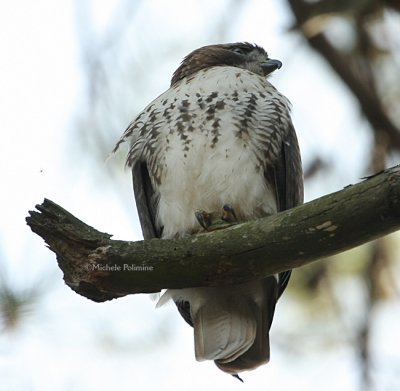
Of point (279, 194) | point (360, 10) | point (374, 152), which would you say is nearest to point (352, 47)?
point (360, 10)

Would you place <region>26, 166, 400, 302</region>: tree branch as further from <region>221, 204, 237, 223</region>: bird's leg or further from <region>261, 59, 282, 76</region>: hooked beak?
<region>261, 59, 282, 76</region>: hooked beak

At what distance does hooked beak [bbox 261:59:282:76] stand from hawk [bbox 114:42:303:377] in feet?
2.36

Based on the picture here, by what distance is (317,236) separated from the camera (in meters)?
3.47

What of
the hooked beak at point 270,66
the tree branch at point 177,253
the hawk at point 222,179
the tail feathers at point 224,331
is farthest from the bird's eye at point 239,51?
the tree branch at point 177,253

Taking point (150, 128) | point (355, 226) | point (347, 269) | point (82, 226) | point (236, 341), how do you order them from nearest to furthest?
point (355, 226) < point (82, 226) < point (236, 341) < point (150, 128) < point (347, 269)

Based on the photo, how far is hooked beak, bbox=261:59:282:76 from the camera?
5645mm

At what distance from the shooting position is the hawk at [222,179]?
15.0 feet

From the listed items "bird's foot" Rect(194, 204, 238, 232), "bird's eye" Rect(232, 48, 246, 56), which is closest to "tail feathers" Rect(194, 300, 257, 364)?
"bird's foot" Rect(194, 204, 238, 232)

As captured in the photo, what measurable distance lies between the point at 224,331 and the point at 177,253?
3.55 ft

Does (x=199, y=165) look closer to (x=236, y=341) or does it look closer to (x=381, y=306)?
(x=236, y=341)

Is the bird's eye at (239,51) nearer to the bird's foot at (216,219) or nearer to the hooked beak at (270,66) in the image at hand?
the hooked beak at (270,66)

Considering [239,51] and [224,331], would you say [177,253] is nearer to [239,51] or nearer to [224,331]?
[224,331]

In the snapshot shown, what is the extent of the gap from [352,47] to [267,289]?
1.53 m

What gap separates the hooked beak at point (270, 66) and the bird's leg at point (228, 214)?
1.49 metres
